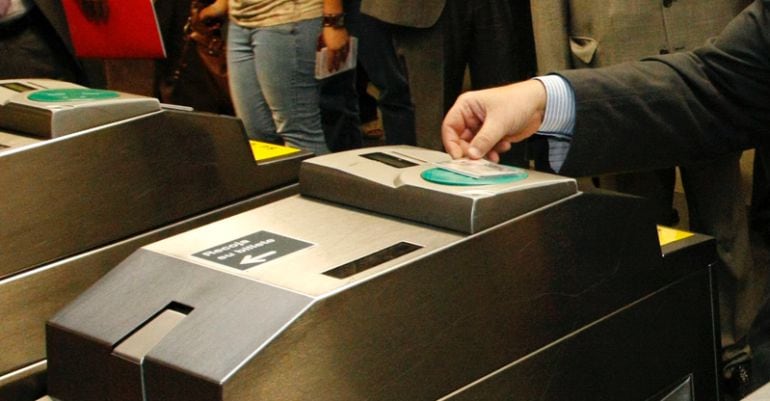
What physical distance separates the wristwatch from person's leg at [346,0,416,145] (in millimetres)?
294

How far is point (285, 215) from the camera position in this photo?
98 cm

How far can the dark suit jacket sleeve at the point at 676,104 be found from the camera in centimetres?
113

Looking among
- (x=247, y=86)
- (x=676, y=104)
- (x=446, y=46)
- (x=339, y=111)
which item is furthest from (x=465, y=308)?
(x=339, y=111)

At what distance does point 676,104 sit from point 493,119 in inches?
8.2

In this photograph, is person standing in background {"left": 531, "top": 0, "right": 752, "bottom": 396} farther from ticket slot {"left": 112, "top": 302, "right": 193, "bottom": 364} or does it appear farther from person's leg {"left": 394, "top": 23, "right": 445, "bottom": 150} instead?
ticket slot {"left": 112, "top": 302, "right": 193, "bottom": 364}

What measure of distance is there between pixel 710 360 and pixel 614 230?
222mm

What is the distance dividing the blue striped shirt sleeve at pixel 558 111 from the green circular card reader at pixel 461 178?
0.18 m

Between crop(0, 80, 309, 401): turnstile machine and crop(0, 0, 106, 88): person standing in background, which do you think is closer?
crop(0, 80, 309, 401): turnstile machine

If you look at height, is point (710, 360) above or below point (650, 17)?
below

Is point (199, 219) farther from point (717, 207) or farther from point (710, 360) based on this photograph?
point (717, 207)

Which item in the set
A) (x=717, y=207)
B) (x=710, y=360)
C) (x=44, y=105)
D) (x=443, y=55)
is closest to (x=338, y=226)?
(x=710, y=360)

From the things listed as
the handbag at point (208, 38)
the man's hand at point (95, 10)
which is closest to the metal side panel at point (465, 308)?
the man's hand at point (95, 10)

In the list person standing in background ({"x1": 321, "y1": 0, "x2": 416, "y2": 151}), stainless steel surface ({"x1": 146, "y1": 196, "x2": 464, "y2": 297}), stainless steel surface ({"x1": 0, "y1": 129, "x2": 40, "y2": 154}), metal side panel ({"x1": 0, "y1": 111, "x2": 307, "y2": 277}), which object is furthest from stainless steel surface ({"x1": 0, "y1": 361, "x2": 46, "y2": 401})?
person standing in background ({"x1": 321, "y1": 0, "x2": 416, "y2": 151})

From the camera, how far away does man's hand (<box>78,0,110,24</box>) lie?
6.44 ft
